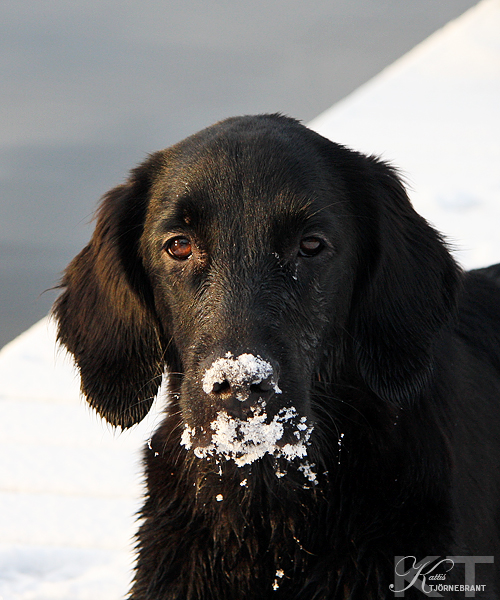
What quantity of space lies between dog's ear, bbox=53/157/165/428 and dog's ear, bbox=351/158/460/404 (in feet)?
2.67

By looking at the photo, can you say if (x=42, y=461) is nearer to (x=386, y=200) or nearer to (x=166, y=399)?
(x=166, y=399)

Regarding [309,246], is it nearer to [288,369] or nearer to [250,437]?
[288,369]

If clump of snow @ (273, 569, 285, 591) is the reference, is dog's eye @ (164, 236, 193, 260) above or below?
above

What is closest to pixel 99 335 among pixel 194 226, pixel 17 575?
pixel 194 226

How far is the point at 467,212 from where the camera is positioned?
27.5ft

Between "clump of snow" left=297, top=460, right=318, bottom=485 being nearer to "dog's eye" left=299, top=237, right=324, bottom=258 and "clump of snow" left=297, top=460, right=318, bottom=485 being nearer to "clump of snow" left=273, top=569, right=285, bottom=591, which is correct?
"clump of snow" left=273, top=569, right=285, bottom=591

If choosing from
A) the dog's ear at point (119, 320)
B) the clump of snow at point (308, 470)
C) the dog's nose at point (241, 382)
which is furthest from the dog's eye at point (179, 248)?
the clump of snow at point (308, 470)

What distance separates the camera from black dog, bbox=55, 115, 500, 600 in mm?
A: 2781

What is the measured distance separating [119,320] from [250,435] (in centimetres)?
96

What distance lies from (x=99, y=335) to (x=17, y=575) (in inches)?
71.1

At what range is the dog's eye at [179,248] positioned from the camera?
9.56ft

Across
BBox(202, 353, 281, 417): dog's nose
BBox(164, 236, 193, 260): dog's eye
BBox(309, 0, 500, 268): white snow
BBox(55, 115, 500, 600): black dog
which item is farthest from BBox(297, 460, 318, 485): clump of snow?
BBox(309, 0, 500, 268): white snow

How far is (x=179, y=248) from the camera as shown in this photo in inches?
116

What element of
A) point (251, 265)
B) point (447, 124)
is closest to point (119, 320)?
point (251, 265)
